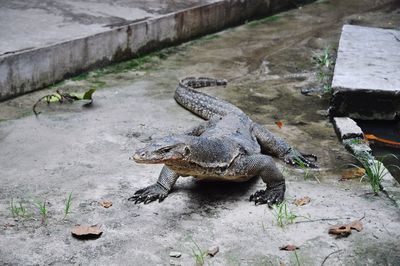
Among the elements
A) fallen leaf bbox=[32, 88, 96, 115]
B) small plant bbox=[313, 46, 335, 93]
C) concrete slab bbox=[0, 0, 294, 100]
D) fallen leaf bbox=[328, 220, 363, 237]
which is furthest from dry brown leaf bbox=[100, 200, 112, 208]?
small plant bbox=[313, 46, 335, 93]

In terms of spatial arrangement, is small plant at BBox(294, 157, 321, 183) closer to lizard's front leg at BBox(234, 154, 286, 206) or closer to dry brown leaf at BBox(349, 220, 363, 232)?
lizard's front leg at BBox(234, 154, 286, 206)

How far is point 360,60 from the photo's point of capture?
7.18 meters

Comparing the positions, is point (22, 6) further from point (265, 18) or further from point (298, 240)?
point (298, 240)

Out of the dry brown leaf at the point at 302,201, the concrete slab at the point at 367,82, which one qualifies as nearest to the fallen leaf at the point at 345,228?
the dry brown leaf at the point at 302,201

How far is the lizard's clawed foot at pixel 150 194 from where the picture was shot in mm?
4715

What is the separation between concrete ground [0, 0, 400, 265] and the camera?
405 cm

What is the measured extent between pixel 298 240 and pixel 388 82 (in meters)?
2.87

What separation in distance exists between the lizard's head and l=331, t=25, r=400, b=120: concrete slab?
7.96ft

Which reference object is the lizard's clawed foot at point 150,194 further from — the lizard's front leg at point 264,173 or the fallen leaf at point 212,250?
the fallen leaf at point 212,250

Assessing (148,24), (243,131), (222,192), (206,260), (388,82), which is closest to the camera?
(206,260)

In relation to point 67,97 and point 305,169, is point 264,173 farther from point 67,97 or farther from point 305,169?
point 67,97

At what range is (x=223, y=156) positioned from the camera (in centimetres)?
467

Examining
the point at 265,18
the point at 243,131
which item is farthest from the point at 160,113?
the point at 265,18

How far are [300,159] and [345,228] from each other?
1.19m
